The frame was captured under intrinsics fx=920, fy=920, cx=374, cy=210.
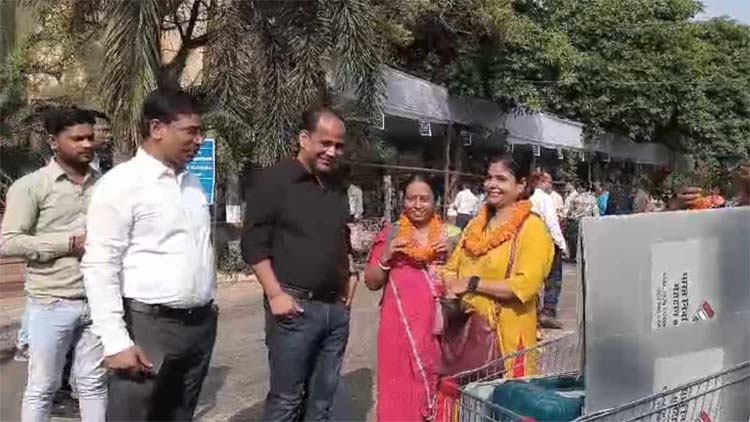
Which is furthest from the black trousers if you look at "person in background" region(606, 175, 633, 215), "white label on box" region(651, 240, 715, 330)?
"person in background" region(606, 175, 633, 215)

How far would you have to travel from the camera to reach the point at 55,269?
163 inches

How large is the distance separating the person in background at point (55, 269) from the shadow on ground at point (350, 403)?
4.60 feet

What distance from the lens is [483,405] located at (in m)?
3.35

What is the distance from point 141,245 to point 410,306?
1.74m

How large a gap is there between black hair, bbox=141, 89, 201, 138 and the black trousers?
667 millimetres

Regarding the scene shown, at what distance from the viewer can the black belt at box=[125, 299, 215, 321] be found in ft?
10.5

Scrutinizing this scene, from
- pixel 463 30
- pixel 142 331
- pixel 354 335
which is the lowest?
pixel 354 335

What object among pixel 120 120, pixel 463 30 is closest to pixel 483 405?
pixel 120 120

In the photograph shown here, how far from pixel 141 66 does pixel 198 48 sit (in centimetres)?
248

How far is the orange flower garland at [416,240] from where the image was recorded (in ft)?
15.0

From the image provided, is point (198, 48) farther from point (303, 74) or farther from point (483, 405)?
point (483, 405)

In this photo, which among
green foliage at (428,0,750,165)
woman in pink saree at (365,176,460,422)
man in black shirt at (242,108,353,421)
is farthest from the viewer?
green foliage at (428,0,750,165)

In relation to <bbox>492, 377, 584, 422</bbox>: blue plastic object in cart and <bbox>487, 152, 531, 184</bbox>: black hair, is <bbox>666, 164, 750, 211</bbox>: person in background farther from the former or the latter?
<bbox>492, 377, 584, 422</bbox>: blue plastic object in cart

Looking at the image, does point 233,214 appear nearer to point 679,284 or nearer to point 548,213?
point 548,213
